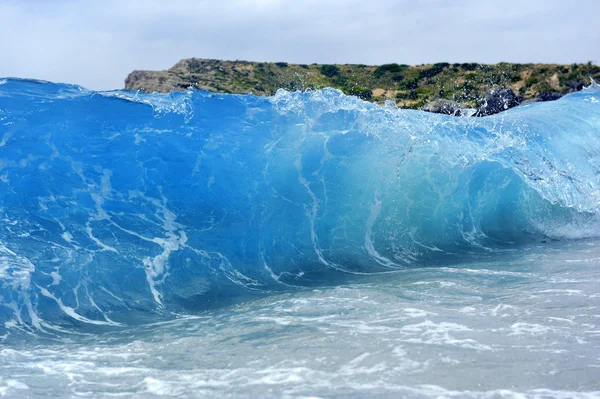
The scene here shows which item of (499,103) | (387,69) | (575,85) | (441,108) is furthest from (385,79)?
(499,103)

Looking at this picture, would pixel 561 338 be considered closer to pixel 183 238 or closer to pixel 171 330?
pixel 171 330

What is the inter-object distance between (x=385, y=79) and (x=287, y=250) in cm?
5925

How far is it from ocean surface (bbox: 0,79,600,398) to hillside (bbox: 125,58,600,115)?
39.1 m

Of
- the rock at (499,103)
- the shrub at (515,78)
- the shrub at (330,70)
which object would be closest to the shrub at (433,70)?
the shrub at (515,78)

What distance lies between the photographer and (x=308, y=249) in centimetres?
912

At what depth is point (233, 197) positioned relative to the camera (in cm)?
945

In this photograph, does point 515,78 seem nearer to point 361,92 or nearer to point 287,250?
point 361,92

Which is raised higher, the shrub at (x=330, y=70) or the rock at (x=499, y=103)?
the shrub at (x=330, y=70)

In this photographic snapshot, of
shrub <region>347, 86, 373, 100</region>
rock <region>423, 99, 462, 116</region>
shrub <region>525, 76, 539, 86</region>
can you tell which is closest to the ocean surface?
rock <region>423, 99, 462, 116</region>

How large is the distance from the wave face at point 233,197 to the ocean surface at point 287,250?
0.11 feet

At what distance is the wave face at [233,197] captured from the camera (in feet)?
25.1

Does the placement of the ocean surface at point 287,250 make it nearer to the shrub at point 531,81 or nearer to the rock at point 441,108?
the rock at point 441,108

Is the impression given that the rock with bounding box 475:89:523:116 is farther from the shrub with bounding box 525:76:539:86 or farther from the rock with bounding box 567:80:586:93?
the shrub with bounding box 525:76:539:86

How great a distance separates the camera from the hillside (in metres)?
54.4
